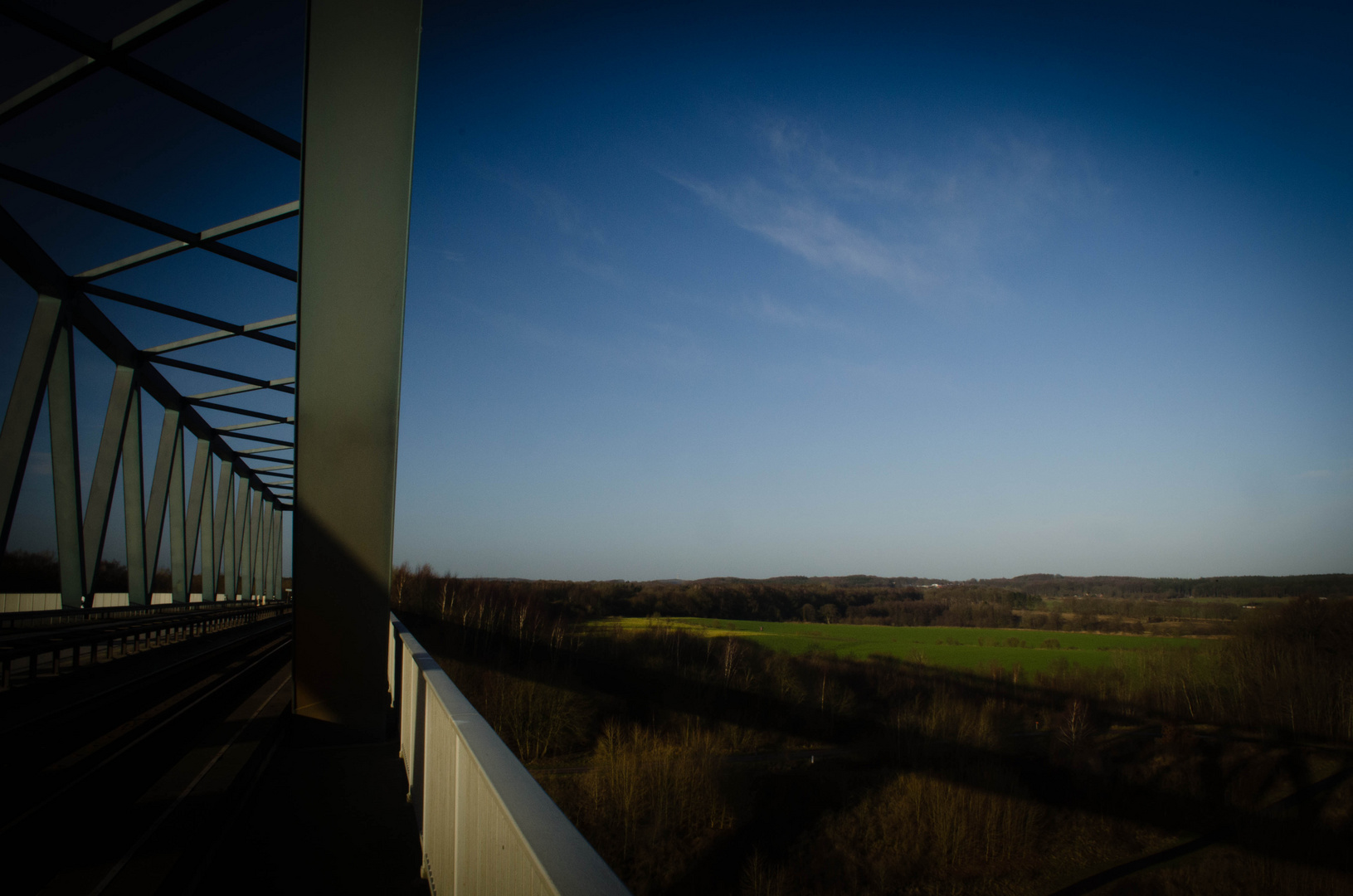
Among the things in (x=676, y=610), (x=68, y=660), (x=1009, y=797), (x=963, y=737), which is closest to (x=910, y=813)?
(x=1009, y=797)

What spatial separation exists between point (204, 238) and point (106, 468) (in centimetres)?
1182

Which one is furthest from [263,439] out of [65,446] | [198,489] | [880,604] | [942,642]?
[880,604]

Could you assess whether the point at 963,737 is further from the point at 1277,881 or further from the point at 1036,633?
the point at 1036,633

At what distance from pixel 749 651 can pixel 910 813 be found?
69.4 feet

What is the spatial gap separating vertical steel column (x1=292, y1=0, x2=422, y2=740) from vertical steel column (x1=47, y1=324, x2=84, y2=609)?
42.5ft

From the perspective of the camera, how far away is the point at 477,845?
214cm

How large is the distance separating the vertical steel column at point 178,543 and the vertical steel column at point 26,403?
13674 millimetres

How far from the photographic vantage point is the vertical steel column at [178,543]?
26578mm

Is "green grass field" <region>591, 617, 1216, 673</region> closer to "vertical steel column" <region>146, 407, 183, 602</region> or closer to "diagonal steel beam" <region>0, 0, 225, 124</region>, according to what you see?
"vertical steel column" <region>146, 407, 183, 602</region>

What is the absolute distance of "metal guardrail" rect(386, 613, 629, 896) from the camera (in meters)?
1.38

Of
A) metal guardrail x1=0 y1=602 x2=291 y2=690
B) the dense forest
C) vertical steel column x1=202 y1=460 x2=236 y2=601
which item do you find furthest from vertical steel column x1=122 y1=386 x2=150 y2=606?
the dense forest

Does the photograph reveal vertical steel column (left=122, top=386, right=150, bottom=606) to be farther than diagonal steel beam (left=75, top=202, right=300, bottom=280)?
Yes

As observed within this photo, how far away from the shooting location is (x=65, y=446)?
14773 millimetres

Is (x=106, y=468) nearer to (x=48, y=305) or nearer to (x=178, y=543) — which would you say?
(x=48, y=305)
